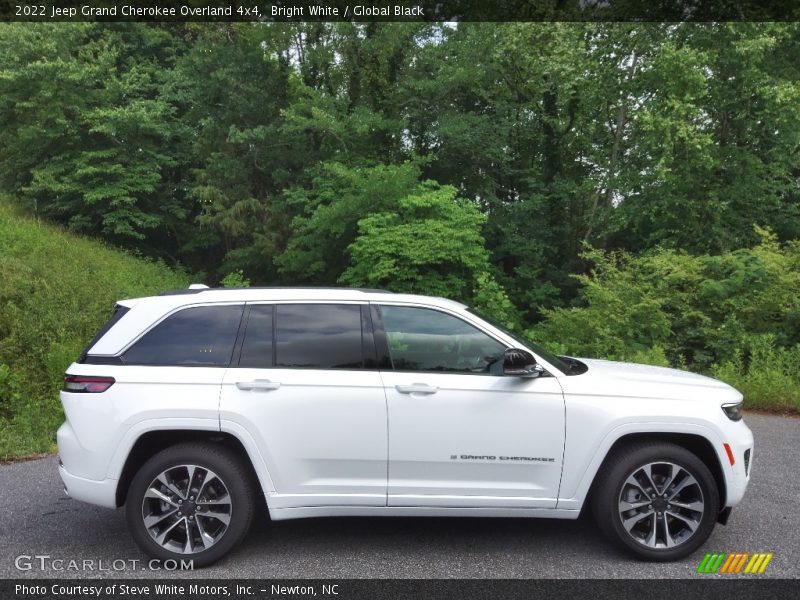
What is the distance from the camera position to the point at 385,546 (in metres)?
4.73

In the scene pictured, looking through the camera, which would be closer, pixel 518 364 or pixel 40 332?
pixel 518 364

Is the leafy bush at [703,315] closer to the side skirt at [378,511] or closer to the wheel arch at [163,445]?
the side skirt at [378,511]

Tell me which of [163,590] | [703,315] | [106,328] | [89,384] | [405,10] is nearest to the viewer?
[163,590]

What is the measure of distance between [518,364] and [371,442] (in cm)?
107

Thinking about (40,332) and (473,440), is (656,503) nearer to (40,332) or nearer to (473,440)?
(473,440)

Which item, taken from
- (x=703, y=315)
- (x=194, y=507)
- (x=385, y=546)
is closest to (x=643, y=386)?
(x=385, y=546)

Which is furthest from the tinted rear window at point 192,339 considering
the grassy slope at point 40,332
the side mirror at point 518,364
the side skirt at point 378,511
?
the grassy slope at point 40,332

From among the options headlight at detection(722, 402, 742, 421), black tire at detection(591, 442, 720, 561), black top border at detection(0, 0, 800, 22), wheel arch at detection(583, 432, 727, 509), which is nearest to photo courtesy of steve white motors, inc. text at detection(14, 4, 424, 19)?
black top border at detection(0, 0, 800, 22)

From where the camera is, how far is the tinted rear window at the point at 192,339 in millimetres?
4516

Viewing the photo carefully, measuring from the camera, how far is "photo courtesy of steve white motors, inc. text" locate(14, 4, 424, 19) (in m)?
22.4

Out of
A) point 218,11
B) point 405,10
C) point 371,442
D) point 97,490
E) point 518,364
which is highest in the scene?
point 218,11

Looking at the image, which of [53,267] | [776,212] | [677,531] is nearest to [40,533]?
[677,531]

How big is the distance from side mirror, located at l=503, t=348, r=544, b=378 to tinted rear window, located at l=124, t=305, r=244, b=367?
1823mm
